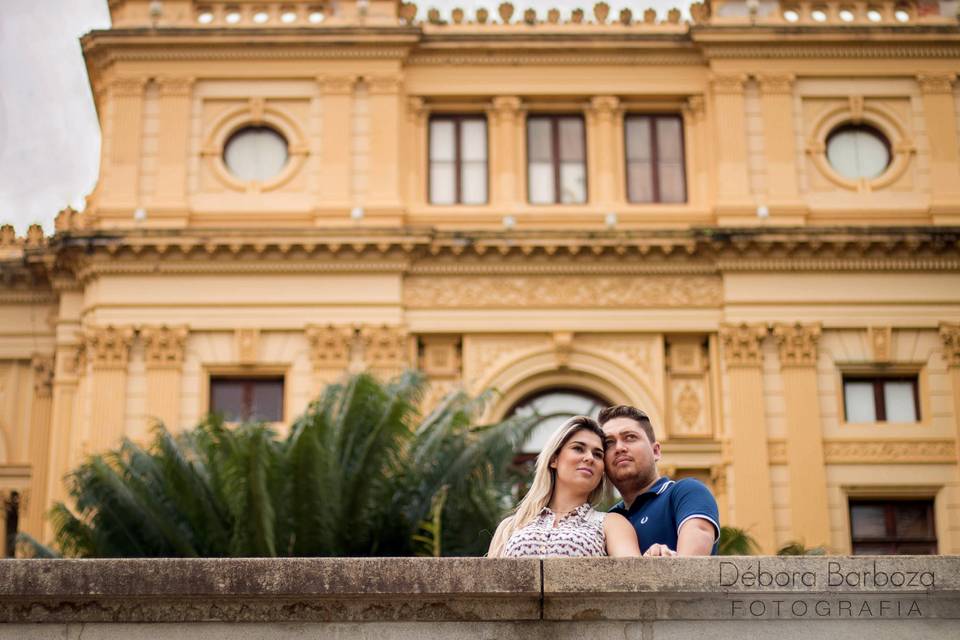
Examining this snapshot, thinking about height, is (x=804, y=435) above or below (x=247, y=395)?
below

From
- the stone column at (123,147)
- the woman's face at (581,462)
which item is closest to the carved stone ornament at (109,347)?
the stone column at (123,147)

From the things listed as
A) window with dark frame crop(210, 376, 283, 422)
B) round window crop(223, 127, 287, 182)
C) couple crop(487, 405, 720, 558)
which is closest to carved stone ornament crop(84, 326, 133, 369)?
window with dark frame crop(210, 376, 283, 422)

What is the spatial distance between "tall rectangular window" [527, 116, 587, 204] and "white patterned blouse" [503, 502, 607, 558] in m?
22.7

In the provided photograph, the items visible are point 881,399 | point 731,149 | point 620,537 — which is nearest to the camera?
point 620,537

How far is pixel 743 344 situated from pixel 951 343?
12.6ft

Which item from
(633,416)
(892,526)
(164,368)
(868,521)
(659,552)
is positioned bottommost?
(659,552)

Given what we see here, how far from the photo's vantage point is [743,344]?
29.3 meters

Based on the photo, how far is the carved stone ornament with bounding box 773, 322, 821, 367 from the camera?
29.3 m

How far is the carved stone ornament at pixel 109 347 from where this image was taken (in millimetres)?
29141

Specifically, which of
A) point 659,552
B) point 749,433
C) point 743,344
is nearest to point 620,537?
point 659,552

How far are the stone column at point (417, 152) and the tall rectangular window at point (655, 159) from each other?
3963mm

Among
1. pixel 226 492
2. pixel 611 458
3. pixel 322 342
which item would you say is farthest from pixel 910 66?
pixel 611 458

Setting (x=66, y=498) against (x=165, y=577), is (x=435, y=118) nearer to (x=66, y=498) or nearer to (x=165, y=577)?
(x=66, y=498)

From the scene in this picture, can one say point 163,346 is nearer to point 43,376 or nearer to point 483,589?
point 43,376
